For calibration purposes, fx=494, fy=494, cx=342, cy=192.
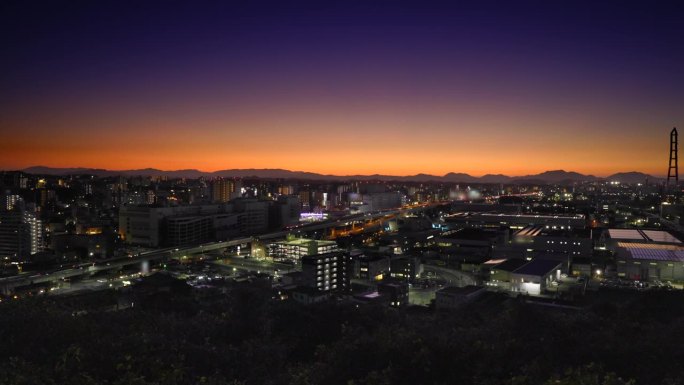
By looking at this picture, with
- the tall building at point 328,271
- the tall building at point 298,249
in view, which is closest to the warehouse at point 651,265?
the tall building at point 328,271

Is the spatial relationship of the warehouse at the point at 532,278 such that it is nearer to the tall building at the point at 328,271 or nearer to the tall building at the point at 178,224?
the tall building at the point at 328,271

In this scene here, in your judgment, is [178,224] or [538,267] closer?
[538,267]

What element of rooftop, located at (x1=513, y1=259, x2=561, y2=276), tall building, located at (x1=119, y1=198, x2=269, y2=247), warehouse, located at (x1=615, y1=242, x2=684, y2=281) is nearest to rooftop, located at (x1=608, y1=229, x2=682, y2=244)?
warehouse, located at (x1=615, y1=242, x2=684, y2=281)

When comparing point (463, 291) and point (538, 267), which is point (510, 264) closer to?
point (538, 267)

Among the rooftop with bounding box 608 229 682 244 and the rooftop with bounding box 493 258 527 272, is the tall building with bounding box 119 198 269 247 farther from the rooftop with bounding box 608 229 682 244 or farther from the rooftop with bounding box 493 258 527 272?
the rooftop with bounding box 608 229 682 244

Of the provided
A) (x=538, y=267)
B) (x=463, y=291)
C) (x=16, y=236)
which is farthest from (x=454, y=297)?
(x=16, y=236)

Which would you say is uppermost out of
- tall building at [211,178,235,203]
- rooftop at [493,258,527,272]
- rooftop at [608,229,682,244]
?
tall building at [211,178,235,203]

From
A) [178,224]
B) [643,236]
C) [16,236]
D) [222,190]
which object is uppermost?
[222,190]

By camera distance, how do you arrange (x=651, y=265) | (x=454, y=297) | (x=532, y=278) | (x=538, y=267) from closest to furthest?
1. (x=454, y=297)
2. (x=532, y=278)
3. (x=538, y=267)
4. (x=651, y=265)
